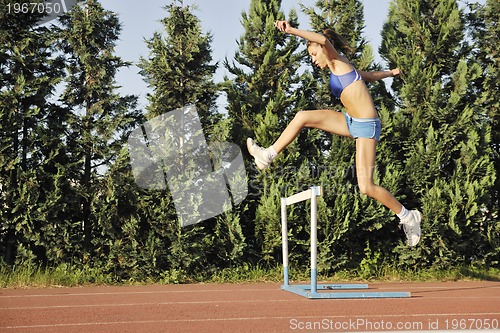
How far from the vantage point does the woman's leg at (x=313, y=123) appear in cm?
535

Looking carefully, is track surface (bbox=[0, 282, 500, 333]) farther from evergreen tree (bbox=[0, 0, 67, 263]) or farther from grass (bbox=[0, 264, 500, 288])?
evergreen tree (bbox=[0, 0, 67, 263])

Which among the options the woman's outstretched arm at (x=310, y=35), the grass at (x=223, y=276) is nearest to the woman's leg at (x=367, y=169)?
the woman's outstretched arm at (x=310, y=35)

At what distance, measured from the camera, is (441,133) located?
1107 cm

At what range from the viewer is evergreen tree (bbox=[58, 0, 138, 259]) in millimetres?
10250

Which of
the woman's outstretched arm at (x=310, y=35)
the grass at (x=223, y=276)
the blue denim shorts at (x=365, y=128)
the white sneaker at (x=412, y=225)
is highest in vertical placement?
the woman's outstretched arm at (x=310, y=35)

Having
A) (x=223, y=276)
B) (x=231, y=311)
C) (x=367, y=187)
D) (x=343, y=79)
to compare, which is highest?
(x=343, y=79)

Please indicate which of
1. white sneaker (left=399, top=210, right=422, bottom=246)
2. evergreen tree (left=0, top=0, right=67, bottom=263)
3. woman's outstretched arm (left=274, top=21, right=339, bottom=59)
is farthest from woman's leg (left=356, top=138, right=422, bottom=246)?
evergreen tree (left=0, top=0, right=67, bottom=263)

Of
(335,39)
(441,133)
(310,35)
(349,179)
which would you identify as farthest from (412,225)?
(441,133)

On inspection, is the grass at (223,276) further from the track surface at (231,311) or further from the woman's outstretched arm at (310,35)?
the woman's outstretched arm at (310,35)

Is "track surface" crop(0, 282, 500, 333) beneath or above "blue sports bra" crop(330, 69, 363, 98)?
beneath

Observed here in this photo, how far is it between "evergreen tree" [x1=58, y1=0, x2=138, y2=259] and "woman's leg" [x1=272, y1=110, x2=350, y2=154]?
556cm

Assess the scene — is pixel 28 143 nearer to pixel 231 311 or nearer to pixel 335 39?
pixel 231 311

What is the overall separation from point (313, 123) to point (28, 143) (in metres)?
6.44

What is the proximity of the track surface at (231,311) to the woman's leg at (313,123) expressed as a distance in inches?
67.8
